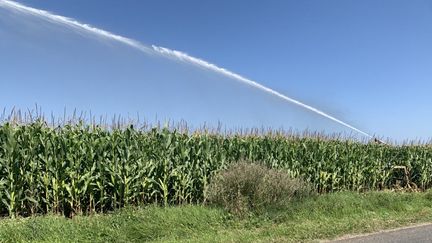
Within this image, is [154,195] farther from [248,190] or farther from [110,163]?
[248,190]

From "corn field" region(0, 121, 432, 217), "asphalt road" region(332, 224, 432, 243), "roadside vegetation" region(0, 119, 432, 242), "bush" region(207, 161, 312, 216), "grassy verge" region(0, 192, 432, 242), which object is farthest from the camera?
"bush" region(207, 161, 312, 216)

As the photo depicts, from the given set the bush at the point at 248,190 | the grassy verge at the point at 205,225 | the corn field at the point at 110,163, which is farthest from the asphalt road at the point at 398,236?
the corn field at the point at 110,163

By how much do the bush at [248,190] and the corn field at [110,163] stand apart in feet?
4.51

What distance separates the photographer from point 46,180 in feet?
33.0

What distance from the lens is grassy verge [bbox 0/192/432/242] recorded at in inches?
323

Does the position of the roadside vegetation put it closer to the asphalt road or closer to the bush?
the bush

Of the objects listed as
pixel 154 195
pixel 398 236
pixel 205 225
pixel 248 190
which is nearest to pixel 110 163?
pixel 154 195

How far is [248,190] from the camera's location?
424 inches

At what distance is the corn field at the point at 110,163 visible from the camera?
10016mm

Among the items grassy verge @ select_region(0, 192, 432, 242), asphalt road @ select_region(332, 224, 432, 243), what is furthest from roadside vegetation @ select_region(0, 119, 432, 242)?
asphalt road @ select_region(332, 224, 432, 243)

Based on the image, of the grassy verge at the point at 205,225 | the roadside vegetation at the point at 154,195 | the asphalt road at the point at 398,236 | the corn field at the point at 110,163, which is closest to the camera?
the grassy verge at the point at 205,225

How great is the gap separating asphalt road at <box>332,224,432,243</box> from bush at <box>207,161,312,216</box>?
2325 millimetres

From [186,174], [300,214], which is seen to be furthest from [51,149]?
[300,214]

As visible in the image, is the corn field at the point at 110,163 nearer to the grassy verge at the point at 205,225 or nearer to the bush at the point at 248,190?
the grassy verge at the point at 205,225
